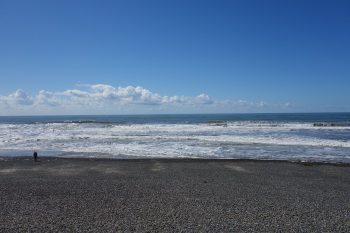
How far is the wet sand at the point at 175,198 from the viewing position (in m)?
7.87

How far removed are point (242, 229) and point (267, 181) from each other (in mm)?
5804

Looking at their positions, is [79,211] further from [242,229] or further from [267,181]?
[267,181]

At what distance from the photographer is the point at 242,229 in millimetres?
7496

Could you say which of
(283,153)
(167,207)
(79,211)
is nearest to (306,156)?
(283,153)

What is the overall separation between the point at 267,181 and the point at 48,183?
804 cm

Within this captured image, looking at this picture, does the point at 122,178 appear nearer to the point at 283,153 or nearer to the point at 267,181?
the point at 267,181

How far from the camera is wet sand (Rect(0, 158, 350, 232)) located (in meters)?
7.87

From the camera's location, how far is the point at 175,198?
10.2m

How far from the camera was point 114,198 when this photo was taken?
10.2 m

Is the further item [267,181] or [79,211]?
[267,181]

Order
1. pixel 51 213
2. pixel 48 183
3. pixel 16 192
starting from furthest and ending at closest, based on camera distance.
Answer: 1. pixel 48 183
2. pixel 16 192
3. pixel 51 213

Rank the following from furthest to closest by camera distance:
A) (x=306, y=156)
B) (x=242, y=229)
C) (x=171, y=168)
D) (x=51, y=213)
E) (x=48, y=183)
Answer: (x=306, y=156) < (x=171, y=168) < (x=48, y=183) < (x=51, y=213) < (x=242, y=229)

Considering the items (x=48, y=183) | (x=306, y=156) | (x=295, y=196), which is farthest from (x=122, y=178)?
(x=306, y=156)

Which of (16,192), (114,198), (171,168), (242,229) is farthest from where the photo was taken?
(171,168)
